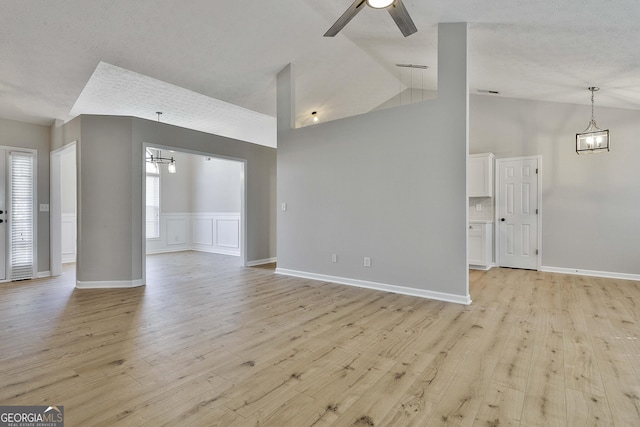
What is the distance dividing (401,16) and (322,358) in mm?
2793

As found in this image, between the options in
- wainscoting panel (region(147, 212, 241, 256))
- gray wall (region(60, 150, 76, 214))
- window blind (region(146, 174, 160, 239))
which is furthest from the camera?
window blind (region(146, 174, 160, 239))

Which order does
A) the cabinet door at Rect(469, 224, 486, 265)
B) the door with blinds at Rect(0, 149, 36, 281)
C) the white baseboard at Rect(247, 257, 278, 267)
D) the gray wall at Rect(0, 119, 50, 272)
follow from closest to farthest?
the door with blinds at Rect(0, 149, 36, 281) < the gray wall at Rect(0, 119, 50, 272) < the cabinet door at Rect(469, 224, 486, 265) < the white baseboard at Rect(247, 257, 278, 267)

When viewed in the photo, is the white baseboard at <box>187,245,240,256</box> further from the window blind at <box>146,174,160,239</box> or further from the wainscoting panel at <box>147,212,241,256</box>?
the window blind at <box>146,174,160,239</box>

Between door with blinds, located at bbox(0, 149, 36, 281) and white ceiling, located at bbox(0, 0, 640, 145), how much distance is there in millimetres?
731

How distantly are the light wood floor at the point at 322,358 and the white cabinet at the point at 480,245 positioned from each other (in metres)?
1.67

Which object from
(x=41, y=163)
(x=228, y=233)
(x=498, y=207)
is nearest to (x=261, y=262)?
(x=228, y=233)

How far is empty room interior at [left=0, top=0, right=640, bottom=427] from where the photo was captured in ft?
6.38

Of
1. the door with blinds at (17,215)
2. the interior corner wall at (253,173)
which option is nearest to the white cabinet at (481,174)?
the interior corner wall at (253,173)

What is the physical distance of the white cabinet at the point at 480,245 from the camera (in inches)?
223

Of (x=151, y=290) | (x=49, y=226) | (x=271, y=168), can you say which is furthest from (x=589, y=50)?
(x=49, y=226)

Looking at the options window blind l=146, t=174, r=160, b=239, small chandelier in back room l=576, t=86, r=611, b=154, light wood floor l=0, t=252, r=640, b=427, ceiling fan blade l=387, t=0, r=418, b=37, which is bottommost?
light wood floor l=0, t=252, r=640, b=427

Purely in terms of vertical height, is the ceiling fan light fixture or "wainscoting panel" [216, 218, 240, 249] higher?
the ceiling fan light fixture

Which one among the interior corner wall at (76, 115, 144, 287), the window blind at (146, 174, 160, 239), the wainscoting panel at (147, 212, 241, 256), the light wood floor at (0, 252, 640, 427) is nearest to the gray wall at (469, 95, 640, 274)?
the light wood floor at (0, 252, 640, 427)

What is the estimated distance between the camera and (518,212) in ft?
19.0
